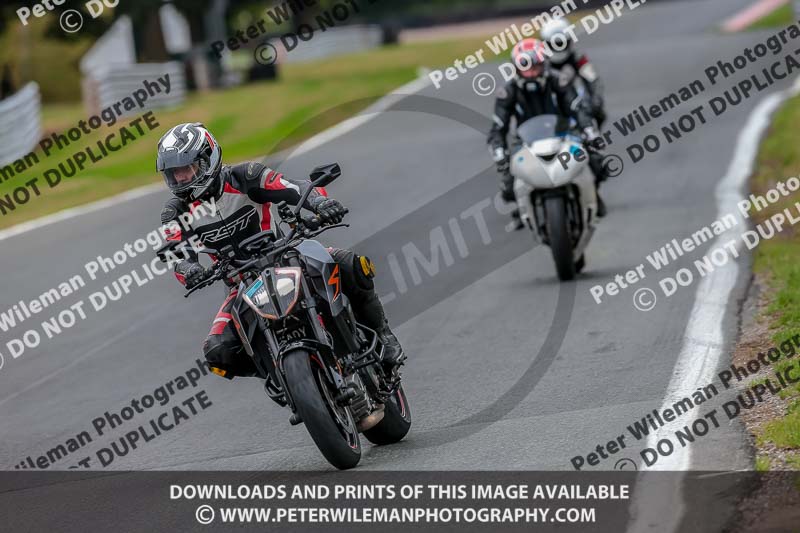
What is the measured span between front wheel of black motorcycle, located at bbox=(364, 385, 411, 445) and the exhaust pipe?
186 millimetres

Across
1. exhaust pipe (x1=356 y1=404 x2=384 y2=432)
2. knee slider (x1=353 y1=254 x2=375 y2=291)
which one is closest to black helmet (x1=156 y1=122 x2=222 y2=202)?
knee slider (x1=353 y1=254 x2=375 y2=291)

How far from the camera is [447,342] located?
9.77 metres

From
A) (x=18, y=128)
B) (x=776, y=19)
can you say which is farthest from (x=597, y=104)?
(x=776, y=19)

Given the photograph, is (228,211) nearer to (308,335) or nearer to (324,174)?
(324,174)

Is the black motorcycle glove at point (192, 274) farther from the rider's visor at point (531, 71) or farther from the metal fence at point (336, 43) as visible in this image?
→ the metal fence at point (336, 43)

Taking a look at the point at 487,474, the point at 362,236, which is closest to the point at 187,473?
the point at 487,474

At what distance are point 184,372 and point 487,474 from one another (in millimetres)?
4324

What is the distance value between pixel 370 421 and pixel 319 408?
0.61 m

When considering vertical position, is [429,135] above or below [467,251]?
→ below

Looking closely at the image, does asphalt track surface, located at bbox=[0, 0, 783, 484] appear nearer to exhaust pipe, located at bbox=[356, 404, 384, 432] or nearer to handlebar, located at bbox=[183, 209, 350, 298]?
exhaust pipe, located at bbox=[356, 404, 384, 432]

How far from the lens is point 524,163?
35.5 feet

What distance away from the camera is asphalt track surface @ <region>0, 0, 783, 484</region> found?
7195 mm

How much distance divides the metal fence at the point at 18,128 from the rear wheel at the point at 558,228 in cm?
1674

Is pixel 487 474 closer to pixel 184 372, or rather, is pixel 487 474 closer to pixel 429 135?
pixel 184 372
